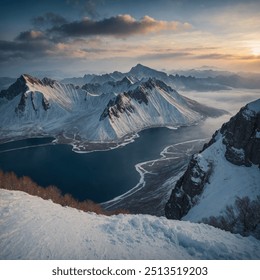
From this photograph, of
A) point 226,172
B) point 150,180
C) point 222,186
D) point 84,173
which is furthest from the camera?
point 84,173

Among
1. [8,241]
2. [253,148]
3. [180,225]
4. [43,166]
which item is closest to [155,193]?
[253,148]

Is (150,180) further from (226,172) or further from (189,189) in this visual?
(226,172)

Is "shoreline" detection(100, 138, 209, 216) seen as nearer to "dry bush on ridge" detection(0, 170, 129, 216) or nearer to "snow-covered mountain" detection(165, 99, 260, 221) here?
"snow-covered mountain" detection(165, 99, 260, 221)

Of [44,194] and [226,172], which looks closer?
[44,194]

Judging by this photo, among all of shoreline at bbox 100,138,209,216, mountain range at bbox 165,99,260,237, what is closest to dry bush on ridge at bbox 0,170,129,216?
mountain range at bbox 165,99,260,237

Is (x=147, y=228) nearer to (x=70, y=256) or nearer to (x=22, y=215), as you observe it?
(x=70, y=256)

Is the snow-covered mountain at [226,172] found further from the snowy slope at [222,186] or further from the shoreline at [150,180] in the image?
the shoreline at [150,180]

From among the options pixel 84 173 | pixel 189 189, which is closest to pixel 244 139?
pixel 189 189
